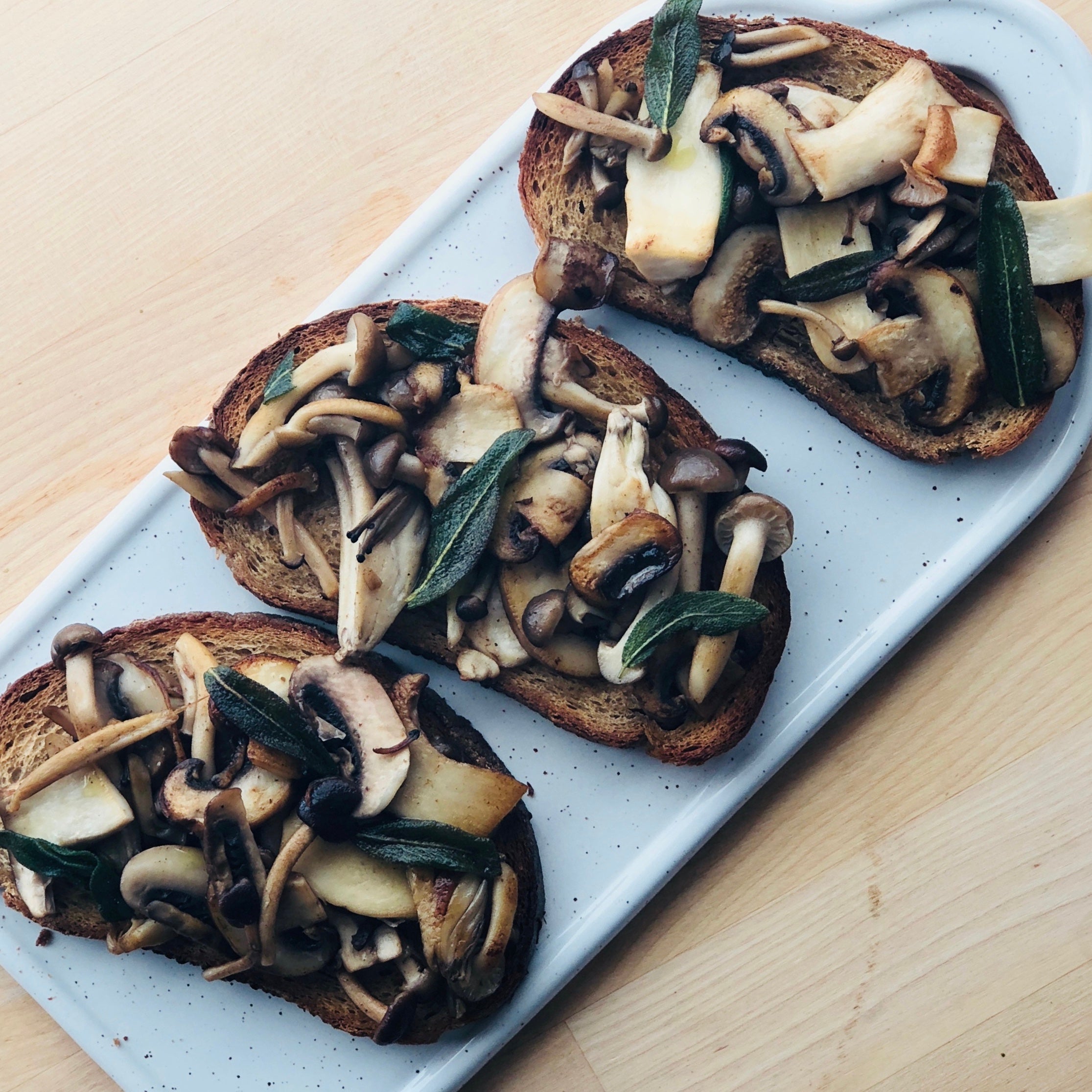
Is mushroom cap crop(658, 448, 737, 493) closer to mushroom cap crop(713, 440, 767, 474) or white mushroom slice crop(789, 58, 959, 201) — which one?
mushroom cap crop(713, 440, 767, 474)

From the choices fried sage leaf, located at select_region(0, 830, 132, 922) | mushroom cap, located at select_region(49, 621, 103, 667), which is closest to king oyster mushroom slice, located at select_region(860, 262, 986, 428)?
mushroom cap, located at select_region(49, 621, 103, 667)

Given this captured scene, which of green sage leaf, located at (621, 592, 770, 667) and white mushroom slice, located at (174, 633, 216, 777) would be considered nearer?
green sage leaf, located at (621, 592, 770, 667)

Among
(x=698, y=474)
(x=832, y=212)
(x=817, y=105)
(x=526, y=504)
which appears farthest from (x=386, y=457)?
(x=817, y=105)

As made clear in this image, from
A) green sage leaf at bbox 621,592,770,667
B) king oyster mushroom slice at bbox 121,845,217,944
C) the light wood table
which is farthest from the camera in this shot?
the light wood table

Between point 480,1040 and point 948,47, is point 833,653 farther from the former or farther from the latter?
point 948,47

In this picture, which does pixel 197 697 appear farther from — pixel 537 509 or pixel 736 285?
pixel 736 285

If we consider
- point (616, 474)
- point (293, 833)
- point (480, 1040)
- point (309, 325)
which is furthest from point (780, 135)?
point (480, 1040)
